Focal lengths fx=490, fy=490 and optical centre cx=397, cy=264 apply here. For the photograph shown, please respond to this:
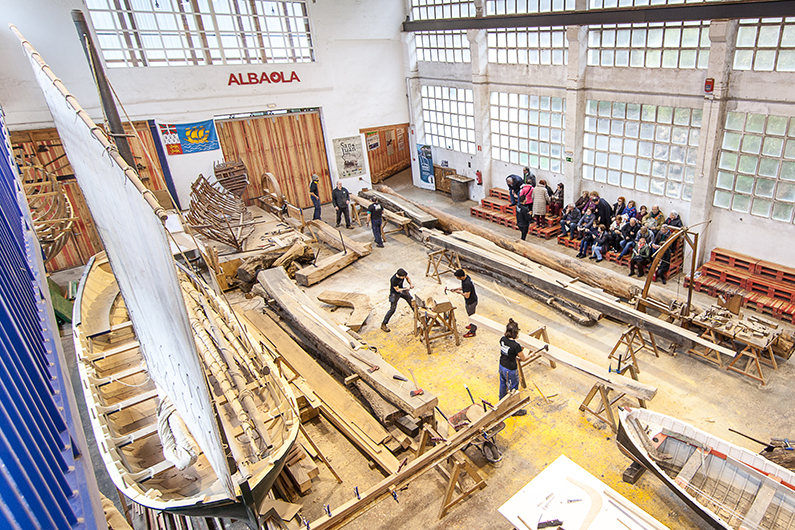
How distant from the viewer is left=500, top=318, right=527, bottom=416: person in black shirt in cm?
724

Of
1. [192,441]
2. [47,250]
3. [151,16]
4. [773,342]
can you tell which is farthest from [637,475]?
[151,16]

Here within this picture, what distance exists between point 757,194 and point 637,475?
727 centimetres

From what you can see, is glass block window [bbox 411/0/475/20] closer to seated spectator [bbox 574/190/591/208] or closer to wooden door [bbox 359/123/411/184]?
wooden door [bbox 359/123/411/184]

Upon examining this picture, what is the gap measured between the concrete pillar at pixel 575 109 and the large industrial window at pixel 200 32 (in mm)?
8966

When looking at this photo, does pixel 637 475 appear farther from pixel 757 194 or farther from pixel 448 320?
pixel 757 194

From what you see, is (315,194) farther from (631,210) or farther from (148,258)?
(148,258)

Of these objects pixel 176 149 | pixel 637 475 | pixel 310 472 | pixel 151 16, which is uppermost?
pixel 151 16

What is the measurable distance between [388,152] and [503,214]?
23.8ft

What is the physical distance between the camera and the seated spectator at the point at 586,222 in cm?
1261

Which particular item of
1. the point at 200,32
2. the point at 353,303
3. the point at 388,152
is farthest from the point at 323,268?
the point at 388,152

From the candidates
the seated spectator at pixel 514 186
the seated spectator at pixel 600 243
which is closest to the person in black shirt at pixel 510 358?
the seated spectator at pixel 600 243

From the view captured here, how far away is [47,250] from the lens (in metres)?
11.1

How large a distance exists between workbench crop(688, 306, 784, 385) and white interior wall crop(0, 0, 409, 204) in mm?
13684

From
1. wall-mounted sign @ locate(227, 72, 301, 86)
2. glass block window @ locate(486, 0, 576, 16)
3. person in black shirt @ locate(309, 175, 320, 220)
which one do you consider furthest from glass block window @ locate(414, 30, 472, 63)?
person in black shirt @ locate(309, 175, 320, 220)
